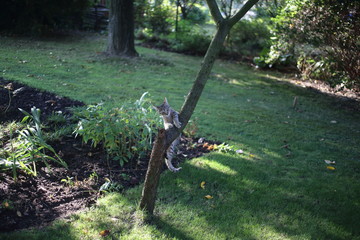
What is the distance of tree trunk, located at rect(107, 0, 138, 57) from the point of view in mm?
10148

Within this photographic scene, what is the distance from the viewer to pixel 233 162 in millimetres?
4484

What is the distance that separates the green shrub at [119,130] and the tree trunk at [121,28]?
6760 mm

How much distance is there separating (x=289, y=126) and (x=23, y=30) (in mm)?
10618

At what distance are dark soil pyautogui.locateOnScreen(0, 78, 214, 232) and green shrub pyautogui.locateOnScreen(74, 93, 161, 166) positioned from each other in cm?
15

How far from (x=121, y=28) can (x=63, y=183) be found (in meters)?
7.74

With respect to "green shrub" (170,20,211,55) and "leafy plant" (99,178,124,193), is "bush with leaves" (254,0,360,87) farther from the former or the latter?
"green shrub" (170,20,211,55)

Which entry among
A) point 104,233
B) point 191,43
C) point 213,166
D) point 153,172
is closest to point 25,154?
point 104,233

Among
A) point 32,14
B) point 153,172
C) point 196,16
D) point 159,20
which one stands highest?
point 196,16

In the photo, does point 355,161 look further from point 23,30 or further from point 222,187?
point 23,30

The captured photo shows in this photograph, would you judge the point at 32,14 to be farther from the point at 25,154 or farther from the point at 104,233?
the point at 104,233

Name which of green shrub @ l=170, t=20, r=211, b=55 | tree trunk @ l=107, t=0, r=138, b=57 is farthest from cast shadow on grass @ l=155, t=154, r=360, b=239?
green shrub @ l=170, t=20, r=211, b=55

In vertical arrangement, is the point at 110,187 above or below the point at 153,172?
below

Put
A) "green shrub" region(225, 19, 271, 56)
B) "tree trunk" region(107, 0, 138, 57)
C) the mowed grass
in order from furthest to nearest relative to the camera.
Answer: "green shrub" region(225, 19, 271, 56)
"tree trunk" region(107, 0, 138, 57)
the mowed grass

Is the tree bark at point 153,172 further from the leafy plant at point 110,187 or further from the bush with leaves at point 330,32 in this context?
the bush with leaves at point 330,32
